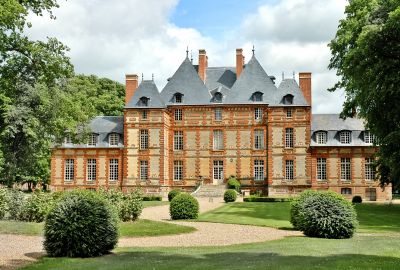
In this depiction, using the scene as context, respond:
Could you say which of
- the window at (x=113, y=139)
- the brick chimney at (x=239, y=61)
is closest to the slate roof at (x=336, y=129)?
the brick chimney at (x=239, y=61)

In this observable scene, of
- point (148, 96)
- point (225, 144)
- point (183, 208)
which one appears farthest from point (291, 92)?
point (183, 208)

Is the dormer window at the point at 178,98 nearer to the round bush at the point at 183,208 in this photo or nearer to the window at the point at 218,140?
the window at the point at 218,140

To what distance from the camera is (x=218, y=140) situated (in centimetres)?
4459

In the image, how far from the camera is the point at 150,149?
43.9 meters

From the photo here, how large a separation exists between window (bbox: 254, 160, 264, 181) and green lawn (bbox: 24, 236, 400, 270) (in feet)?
98.6

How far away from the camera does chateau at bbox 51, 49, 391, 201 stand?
43000mm

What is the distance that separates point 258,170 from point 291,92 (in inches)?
270

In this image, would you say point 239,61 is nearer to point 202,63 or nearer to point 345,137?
point 202,63

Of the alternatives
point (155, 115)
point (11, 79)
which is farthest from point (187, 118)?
point (11, 79)

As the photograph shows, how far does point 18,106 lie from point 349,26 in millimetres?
18946

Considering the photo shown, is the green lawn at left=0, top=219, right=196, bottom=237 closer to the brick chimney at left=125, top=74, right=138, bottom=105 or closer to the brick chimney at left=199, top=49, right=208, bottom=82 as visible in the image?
the brick chimney at left=125, top=74, right=138, bottom=105

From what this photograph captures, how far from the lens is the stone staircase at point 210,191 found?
136 feet

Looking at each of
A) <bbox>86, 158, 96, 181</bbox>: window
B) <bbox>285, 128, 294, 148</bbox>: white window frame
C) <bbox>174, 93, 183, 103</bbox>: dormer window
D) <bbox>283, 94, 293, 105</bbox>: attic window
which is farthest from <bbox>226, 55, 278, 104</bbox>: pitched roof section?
<bbox>86, 158, 96, 181</bbox>: window

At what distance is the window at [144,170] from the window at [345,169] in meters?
15.7
